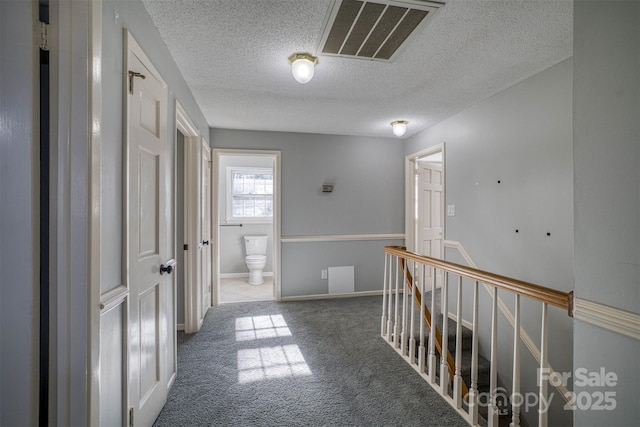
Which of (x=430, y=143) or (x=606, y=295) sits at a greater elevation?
(x=430, y=143)

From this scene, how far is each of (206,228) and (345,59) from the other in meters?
2.44

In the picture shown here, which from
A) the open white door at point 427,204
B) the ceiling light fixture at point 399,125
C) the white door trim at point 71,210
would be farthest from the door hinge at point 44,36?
the open white door at point 427,204

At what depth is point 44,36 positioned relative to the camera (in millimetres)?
875

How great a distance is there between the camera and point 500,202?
2775mm

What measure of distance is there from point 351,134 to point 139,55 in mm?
3139

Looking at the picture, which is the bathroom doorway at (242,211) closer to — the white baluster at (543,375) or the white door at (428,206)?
the white door at (428,206)

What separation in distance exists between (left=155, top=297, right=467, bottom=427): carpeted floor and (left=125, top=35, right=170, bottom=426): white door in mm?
326

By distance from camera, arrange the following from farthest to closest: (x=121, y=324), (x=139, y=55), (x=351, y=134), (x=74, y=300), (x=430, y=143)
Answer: (x=351, y=134) → (x=430, y=143) → (x=139, y=55) → (x=121, y=324) → (x=74, y=300)

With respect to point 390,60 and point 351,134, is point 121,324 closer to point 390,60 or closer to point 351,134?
point 390,60

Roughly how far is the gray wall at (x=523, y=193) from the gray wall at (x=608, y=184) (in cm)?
138

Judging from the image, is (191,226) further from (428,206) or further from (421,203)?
(428,206)

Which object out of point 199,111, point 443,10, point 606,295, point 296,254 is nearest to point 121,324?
point 606,295

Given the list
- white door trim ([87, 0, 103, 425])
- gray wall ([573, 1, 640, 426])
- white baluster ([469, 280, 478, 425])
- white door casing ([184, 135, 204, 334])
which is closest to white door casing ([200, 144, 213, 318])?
white door casing ([184, 135, 204, 334])

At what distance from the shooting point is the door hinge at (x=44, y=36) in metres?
0.87
